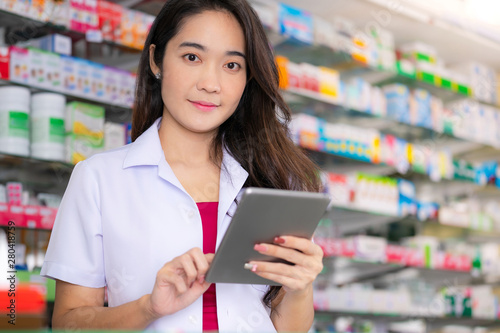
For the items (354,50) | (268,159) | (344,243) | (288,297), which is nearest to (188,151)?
(268,159)

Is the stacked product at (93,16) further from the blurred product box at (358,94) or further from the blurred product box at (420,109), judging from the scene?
the blurred product box at (420,109)

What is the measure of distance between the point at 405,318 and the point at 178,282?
3.13 metres

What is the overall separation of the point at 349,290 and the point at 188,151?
91.5 inches

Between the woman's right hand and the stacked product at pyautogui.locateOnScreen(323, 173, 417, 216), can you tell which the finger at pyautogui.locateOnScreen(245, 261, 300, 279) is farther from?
the stacked product at pyautogui.locateOnScreen(323, 173, 417, 216)

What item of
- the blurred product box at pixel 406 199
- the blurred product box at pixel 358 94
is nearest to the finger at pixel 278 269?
the blurred product box at pixel 358 94

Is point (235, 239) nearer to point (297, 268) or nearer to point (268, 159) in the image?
point (297, 268)

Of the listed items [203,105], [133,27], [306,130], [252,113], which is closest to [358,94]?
[306,130]

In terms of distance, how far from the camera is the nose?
5.05 ft

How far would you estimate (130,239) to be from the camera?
1.47m

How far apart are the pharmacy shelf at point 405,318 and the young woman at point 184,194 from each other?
2059 millimetres

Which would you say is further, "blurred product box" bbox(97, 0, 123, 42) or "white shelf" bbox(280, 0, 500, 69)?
"white shelf" bbox(280, 0, 500, 69)

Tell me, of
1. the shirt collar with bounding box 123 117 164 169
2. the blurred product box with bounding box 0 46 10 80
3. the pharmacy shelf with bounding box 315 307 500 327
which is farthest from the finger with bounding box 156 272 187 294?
A: the pharmacy shelf with bounding box 315 307 500 327

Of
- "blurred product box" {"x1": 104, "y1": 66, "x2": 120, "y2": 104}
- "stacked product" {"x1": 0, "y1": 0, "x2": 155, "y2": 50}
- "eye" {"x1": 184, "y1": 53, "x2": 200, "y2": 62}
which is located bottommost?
"eye" {"x1": 184, "y1": 53, "x2": 200, "y2": 62}

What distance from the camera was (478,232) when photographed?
15.8 ft
